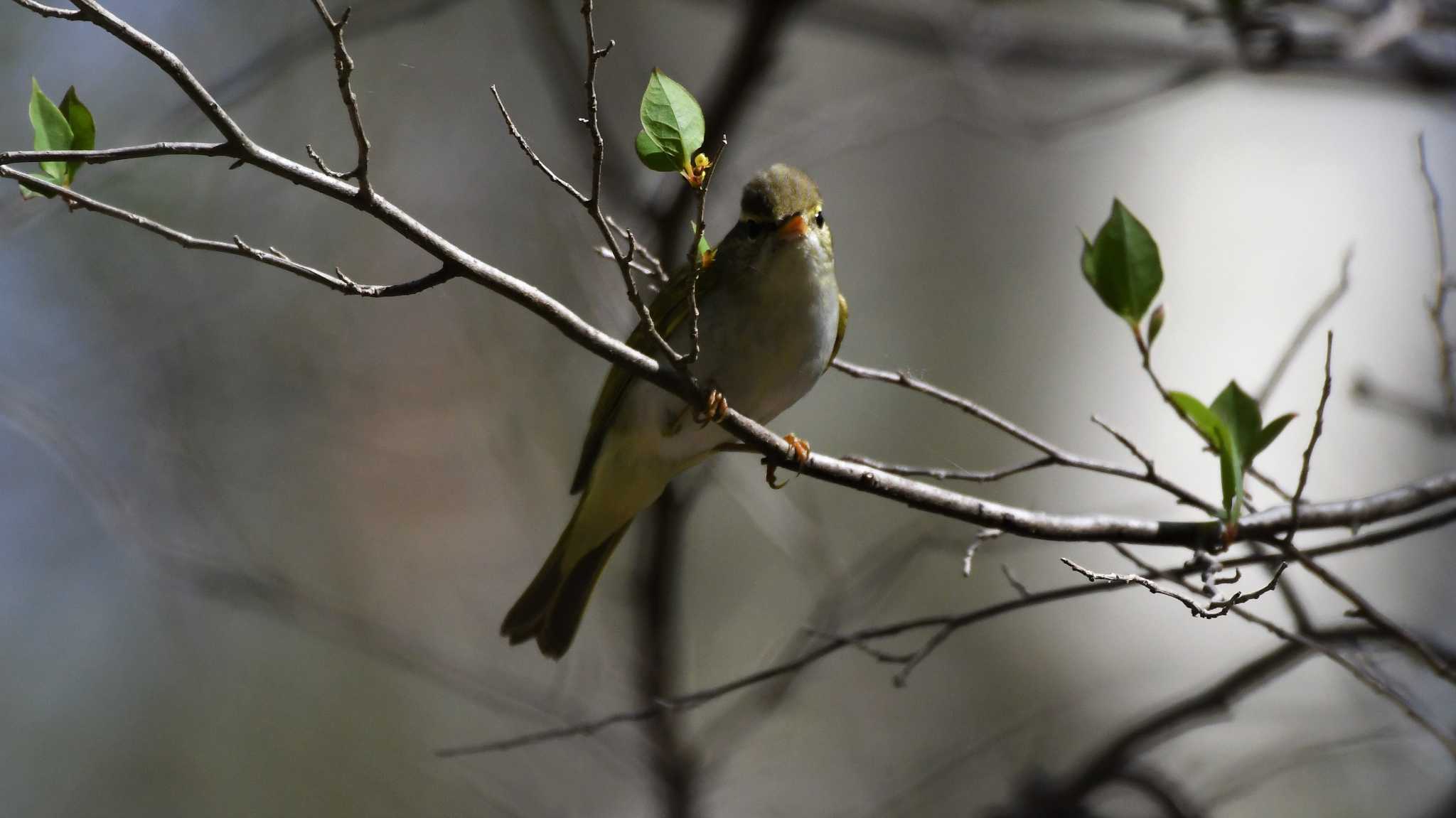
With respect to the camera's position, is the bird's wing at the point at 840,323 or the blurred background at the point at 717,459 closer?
the bird's wing at the point at 840,323

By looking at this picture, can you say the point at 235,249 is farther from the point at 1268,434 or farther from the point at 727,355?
the point at 1268,434

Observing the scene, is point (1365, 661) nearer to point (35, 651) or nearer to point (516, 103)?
point (516, 103)

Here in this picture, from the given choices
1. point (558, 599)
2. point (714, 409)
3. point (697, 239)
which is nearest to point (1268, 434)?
point (714, 409)

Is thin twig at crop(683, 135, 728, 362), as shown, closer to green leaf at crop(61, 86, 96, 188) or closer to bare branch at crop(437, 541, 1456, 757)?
bare branch at crop(437, 541, 1456, 757)

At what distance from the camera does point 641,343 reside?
9.82 feet

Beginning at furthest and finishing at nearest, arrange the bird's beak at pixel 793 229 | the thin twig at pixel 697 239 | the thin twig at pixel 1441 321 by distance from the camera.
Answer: the bird's beak at pixel 793 229, the thin twig at pixel 1441 321, the thin twig at pixel 697 239

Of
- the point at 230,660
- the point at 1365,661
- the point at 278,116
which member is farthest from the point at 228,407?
the point at 1365,661

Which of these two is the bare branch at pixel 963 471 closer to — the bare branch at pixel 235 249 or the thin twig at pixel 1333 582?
the thin twig at pixel 1333 582

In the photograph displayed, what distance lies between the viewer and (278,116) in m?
5.68

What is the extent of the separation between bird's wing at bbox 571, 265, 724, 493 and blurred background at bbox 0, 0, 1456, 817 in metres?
0.76

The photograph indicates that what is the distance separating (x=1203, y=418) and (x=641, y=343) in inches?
55.1

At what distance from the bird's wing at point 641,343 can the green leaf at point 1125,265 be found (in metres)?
0.86

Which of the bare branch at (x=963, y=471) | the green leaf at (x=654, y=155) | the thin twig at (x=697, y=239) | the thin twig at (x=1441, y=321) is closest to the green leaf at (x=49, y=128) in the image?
the green leaf at (x=654, y=155)

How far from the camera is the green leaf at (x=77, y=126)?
1841 millimetres
